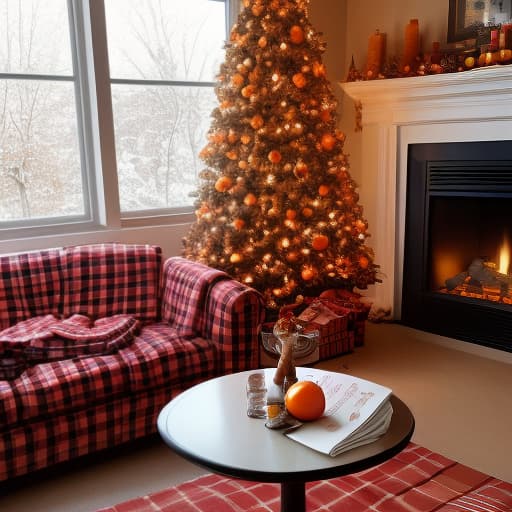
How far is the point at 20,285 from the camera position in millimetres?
2721

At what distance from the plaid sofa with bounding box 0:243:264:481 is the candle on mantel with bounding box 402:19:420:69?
6.61 feet

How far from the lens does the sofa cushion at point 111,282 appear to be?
9.33 ft

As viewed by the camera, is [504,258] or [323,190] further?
[504,258]

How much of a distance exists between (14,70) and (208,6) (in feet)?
4.44

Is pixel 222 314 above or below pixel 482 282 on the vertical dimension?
above

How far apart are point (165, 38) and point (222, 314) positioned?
205cm

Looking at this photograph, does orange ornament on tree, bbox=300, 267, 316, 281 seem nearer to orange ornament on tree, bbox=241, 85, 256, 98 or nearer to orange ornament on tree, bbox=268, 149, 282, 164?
orange ornament on tree, bbox=268, 149, 282, 164

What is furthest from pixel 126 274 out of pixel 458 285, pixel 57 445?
pixel 458 285

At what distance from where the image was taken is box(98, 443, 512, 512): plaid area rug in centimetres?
196

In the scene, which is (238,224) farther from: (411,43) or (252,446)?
(252,446)

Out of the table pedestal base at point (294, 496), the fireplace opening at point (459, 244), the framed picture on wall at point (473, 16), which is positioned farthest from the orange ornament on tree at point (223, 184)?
the table pedestal base at point (294, 496)

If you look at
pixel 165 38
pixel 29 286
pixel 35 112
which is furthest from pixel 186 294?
pixel 165 38

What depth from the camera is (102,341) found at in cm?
247

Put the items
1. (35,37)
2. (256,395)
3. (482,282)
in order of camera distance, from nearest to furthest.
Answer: (256,395) → (35,37) → (482,282)
